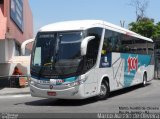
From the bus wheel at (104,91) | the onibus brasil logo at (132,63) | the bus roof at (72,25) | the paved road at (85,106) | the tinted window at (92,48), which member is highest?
the bus roof at (72,25)

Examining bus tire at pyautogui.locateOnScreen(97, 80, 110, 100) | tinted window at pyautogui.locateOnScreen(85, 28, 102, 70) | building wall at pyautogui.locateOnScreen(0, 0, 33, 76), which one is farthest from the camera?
building wall at pyautogui.locateOnScreen(0, 0, 33, 76)

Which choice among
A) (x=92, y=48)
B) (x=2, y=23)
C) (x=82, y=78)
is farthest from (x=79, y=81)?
(x=2, y=23)

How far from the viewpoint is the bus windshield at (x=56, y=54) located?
15.0 meters

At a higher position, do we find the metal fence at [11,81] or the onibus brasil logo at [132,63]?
the onibus brasil logo at [132,63]

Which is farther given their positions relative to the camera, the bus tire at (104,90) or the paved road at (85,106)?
the bus tire at (104,90)

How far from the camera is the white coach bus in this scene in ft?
49.0

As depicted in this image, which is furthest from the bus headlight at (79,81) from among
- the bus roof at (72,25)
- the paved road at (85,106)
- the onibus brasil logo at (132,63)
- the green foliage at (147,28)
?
the green foliage at (147,28)

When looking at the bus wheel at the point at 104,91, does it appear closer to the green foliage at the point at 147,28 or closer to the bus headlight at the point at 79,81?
the bus headlight at the point at 79,81

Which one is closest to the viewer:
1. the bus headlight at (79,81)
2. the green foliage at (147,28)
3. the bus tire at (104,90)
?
the bus headlight at (79,81)

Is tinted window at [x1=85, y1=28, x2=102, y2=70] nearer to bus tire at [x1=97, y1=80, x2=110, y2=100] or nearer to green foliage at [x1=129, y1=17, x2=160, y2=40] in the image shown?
bus tire at [x1=97, y1=80, x2=110, y2=100]

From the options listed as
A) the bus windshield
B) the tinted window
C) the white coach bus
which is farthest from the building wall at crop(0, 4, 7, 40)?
the tinted window

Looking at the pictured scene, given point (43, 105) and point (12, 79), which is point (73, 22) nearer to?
point (43, 105)

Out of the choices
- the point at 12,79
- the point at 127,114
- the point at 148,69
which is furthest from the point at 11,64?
the point at 127,114

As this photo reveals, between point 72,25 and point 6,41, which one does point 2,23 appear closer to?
point 6,41
